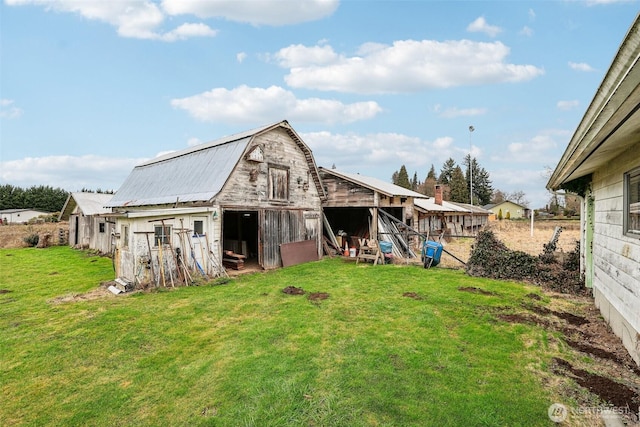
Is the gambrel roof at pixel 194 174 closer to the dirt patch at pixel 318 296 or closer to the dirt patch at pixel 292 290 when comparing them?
the dirt patch at pixel 292 290

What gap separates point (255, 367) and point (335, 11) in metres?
13.0

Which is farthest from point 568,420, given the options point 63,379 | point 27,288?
point 27,288

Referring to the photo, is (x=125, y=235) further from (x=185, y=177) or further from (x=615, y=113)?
(x=615, y=113)

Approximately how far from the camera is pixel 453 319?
6266 mm

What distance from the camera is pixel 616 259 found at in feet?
16.8

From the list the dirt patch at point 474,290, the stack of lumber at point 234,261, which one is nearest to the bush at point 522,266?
the dirt patch at point 474,290

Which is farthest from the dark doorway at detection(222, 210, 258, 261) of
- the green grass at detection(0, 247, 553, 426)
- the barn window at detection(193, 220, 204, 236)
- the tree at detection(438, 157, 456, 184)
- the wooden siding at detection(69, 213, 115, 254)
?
the tree at detection(438, 157, 456, 184)

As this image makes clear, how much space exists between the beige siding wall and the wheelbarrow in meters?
5.21

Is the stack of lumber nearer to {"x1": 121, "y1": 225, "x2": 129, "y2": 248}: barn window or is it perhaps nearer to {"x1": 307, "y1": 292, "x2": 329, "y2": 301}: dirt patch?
{"x1": 121, "y1": 225, "x2": 129, "y2": 248}: barn window

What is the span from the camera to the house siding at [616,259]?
4312 mm

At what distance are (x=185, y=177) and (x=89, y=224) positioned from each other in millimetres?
11996

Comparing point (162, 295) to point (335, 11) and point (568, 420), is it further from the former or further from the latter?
point (335, 11)

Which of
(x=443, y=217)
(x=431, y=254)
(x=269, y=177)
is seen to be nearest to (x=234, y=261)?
(x=269, y=177)

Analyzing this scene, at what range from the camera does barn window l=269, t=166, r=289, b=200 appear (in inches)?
510
